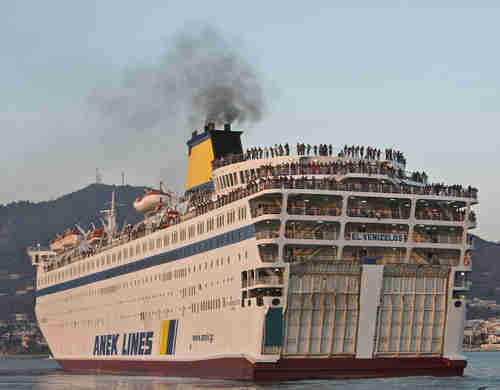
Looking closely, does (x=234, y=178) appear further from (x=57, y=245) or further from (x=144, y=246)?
(x=57, y=245)

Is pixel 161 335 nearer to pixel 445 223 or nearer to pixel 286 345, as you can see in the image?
pixel 286 345

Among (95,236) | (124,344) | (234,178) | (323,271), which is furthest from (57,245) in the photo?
(323,271)

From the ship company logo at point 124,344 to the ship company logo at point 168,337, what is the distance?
2.34m

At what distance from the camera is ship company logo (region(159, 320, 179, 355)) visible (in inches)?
2544

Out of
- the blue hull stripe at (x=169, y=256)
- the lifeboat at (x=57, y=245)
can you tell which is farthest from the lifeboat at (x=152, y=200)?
the lifeboat at (x=57, y=245)

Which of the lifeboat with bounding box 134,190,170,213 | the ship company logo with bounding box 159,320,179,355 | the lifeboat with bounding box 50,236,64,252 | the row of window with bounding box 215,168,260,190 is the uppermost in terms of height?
the row of window with bounding box 215,168,260,190

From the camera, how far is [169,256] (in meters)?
66.7

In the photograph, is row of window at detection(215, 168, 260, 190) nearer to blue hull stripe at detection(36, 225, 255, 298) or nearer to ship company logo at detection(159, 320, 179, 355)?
blue hull stripe at detection(36, 225, 255, 298)

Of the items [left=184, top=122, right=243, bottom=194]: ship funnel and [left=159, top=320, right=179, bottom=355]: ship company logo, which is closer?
[left=159, top=320, right=179, bottom=355]: ship company logo

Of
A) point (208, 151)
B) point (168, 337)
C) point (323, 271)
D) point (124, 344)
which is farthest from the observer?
point (124, 344)

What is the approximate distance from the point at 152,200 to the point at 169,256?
40.0 ft

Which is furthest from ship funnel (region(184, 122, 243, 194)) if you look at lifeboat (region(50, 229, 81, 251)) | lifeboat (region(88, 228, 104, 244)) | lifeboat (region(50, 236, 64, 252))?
lifeboat (region(50, 236, 64, 252))

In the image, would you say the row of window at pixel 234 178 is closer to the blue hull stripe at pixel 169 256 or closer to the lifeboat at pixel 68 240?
the blue hull stripe at pixel 169 256

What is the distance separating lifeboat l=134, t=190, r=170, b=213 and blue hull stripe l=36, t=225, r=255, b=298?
17.3ft
